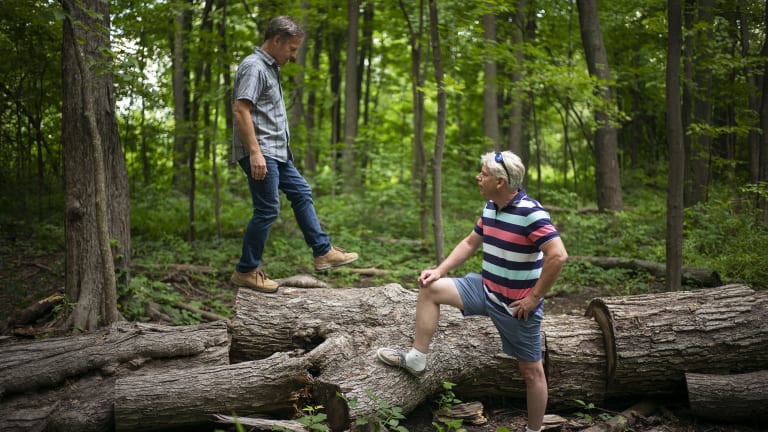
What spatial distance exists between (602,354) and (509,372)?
859 millimetres

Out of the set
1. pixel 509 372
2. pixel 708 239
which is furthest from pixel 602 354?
pixel 708 239

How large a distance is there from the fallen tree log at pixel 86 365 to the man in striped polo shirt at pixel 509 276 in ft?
6.02

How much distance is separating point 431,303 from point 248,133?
7.11ft

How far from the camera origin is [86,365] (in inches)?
164

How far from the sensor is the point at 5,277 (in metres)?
6.86

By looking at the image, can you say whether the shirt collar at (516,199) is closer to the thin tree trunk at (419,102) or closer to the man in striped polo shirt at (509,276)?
the man in striped polo shirt at (509,276)

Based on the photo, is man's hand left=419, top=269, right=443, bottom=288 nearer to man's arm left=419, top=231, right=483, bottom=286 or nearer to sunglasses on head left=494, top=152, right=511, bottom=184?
man's arm left=419, top=231, right=483, bottom=286

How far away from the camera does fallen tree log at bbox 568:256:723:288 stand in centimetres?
700

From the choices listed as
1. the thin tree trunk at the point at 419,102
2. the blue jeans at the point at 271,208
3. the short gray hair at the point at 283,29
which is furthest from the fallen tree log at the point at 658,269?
the short gray hair at the point at 283,29

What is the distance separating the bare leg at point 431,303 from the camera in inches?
152

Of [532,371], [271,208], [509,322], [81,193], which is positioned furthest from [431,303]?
[81,193]

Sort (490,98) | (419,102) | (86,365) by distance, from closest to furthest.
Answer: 1. (86,365)
2. (419,102)
3. (490,98)

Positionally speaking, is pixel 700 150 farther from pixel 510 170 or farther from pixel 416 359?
pixel 416 359

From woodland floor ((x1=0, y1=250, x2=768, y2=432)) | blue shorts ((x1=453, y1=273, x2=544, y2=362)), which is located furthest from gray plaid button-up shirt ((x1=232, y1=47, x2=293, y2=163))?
woodland floor ((x1=0, y1=250, x2=768, y2=432))
